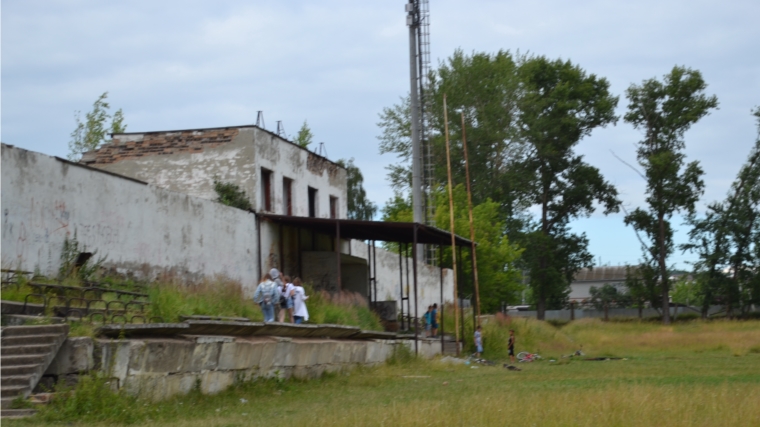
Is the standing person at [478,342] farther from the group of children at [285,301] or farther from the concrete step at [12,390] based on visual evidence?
the concrete step at [12,390]

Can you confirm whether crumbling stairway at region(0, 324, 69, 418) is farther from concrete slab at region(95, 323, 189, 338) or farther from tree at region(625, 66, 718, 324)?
tree at region(625, 66, 718, 324)

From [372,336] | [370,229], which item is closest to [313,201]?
[370,229]

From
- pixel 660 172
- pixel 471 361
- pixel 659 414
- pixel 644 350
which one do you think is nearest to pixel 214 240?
pixel 471 361

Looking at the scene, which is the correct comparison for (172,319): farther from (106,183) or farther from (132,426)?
(106,183)

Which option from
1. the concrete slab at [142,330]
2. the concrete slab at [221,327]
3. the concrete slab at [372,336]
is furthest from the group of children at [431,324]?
the concrete slab at [142,330]

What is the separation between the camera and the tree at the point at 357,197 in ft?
208

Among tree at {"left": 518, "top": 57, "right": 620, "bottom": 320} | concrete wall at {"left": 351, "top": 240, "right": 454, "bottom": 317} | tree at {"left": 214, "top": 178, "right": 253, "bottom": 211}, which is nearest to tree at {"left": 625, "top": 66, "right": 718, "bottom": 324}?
tree at {"left": 518, "top": 57, "right": 620, "bottom": 320}

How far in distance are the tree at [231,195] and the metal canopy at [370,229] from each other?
1.90 ft

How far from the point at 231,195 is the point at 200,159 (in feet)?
5.82

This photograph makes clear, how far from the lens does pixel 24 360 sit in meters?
11.1

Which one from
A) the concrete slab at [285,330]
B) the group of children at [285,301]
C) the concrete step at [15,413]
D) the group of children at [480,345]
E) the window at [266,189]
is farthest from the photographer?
the group of children at [480,345]

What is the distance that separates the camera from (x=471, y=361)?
27625 millimetres

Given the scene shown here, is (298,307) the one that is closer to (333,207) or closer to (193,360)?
(193,360)

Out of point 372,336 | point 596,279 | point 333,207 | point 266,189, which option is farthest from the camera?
point 596,279
